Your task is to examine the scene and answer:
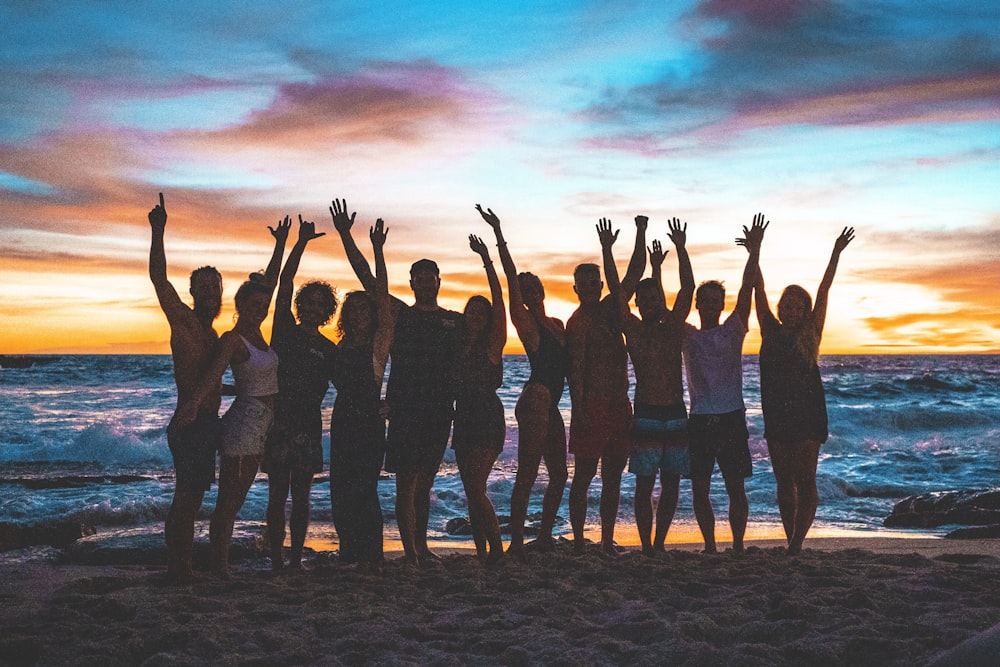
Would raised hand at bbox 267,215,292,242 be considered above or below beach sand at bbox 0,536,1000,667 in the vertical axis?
above

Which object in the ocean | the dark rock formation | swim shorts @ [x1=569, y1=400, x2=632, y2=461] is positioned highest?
swim shorts @ [x1=569, y1=400, x2=632, y2=461]

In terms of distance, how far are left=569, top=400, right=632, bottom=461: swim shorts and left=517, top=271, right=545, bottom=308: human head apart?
90 cm

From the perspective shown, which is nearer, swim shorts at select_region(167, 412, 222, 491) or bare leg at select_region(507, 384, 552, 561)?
swim shorts at select_region(167, 412, 222, 491)

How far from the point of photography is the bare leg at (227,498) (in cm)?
552

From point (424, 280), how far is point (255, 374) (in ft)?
4.51

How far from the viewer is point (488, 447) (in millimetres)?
6137

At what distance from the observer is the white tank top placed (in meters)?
5.53

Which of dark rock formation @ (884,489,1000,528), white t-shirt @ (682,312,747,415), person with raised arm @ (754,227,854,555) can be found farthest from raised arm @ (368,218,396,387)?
dark rock formation @ (884,489,1000,528)

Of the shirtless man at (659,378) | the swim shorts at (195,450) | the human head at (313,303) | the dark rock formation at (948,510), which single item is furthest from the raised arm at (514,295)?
the dark rock formation at (948,510)

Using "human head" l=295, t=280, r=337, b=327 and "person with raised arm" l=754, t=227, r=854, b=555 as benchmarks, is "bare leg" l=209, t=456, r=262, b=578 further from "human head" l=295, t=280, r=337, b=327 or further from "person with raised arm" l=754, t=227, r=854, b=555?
"person with raised arm" l=754, t=227, r=854, b=555

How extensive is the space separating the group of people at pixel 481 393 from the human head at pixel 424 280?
0.02 meters

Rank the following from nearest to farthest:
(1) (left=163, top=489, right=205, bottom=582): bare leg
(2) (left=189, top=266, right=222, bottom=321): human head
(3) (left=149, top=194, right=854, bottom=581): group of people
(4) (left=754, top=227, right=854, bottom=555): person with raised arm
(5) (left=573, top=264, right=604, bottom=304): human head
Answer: (1) (left=163, top=489, right=205, bottom=582): bare leg < (2) (left=189, top=266, right=222, bottom=321): human head < (3) (left=149, top=194, right=854, bottom=581): group of people < (4) (left=754, top=227, right=854, bottom=555): person with raised arm < (5) (left=573, top=264, right=604, bottom=304): human head

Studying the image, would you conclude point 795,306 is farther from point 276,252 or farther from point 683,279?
point 276,252

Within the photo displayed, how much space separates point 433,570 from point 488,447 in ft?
3.18
